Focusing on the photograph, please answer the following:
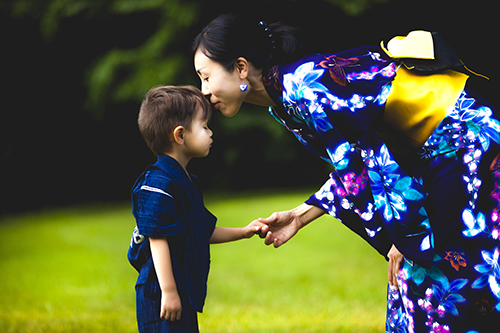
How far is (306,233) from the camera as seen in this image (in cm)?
596

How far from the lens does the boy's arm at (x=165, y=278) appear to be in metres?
1.66

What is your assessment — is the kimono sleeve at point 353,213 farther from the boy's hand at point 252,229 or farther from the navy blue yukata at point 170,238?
the navy blue yukata at point 170,238

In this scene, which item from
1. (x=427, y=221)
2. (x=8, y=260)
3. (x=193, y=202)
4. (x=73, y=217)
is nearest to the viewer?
(x=427, y=221)

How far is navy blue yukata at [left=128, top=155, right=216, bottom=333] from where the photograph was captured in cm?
167

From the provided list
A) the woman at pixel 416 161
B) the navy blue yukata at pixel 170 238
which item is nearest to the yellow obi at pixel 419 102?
the woman at pixel 416 161

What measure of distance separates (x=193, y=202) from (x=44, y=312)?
2473mm

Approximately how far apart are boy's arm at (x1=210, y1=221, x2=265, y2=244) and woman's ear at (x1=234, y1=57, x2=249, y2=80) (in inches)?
22.1

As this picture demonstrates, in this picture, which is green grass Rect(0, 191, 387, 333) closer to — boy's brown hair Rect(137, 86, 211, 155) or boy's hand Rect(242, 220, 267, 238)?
boy's hand Rect(242, 220, 267, 238)

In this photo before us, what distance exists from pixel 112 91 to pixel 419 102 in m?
8.91

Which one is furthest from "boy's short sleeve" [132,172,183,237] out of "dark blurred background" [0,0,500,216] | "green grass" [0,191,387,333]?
"dark blurred background" [0,0,500,216]

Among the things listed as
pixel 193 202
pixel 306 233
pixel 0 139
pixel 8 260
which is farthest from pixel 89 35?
pixel 193 202

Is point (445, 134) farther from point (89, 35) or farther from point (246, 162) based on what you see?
point (89, 35)

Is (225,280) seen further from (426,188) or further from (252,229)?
(426,188)

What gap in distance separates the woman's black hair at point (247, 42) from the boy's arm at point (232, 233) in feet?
1.94
